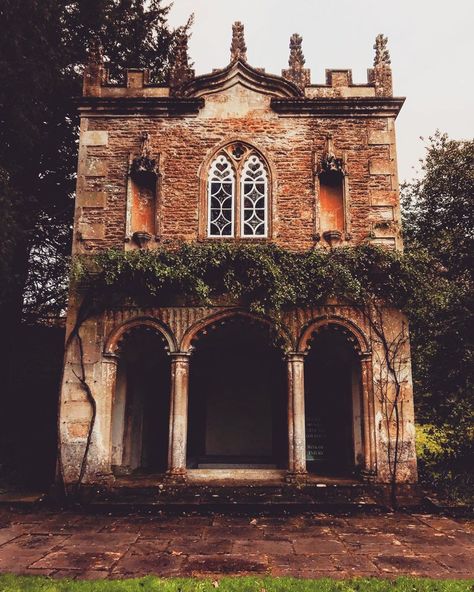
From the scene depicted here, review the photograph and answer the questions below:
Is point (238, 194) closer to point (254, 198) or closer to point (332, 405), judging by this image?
point (254, 198)

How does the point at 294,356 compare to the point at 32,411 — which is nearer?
the point at 294,356

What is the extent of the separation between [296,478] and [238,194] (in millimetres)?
6121

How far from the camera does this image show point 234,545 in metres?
6.91

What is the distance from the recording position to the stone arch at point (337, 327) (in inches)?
403

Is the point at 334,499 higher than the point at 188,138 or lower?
lower

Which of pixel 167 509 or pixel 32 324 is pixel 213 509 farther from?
pixel 32 324

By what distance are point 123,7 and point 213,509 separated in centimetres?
1484

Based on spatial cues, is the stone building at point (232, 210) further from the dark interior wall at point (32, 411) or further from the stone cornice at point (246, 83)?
the dark interior wall at point (32, 411)

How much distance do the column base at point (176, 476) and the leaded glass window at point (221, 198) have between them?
501 centimetres

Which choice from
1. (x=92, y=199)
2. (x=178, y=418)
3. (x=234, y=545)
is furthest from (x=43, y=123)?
(x=234, y=545)

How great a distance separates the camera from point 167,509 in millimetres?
9102

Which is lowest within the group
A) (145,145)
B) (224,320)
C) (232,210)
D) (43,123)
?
(224,320)

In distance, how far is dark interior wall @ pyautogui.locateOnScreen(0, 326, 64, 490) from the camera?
11.3 metres

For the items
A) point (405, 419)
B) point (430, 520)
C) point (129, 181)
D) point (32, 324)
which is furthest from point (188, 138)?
point (430, 520)
